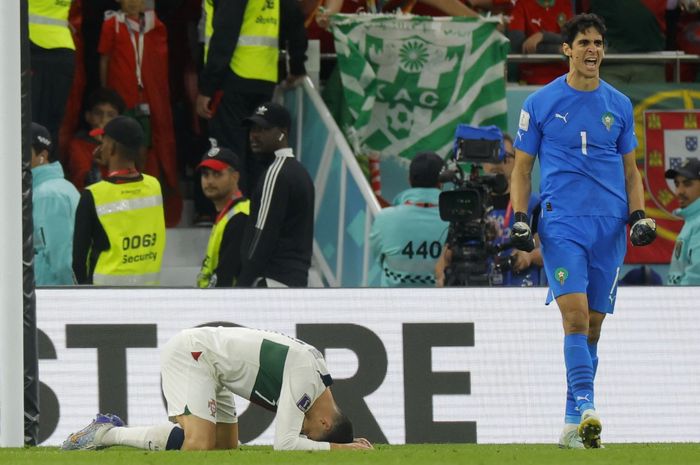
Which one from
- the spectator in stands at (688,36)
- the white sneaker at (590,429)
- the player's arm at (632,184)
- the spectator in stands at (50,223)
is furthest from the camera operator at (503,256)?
the spectator in stands at (688,36)

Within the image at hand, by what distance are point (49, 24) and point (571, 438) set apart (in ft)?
18.1

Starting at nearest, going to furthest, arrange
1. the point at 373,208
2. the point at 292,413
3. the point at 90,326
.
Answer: the point at 292,413, the point at 90,326, the point at 373,208

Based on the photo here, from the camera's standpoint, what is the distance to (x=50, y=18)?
1209 centimetres

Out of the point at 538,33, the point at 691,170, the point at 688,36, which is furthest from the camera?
the point at 688,36

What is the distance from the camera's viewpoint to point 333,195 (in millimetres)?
12727

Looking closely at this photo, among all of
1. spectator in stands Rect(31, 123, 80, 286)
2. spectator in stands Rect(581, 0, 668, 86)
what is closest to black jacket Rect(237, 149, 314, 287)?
spectator in stands Rect(31, 123, 80, 286)

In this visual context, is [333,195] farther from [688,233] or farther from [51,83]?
[688,233]

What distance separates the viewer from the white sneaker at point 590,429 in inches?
308

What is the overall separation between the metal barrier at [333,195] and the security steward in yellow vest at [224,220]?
1017 mm

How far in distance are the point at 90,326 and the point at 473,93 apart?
4.82 meters

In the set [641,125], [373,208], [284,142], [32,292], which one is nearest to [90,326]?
[32,292]

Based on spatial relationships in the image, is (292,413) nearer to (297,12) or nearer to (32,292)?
(32,292)

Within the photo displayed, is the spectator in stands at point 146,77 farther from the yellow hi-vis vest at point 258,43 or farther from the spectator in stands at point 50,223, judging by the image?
the spectator in stands at point 50,223

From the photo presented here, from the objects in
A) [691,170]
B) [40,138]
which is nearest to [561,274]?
[691,170]
